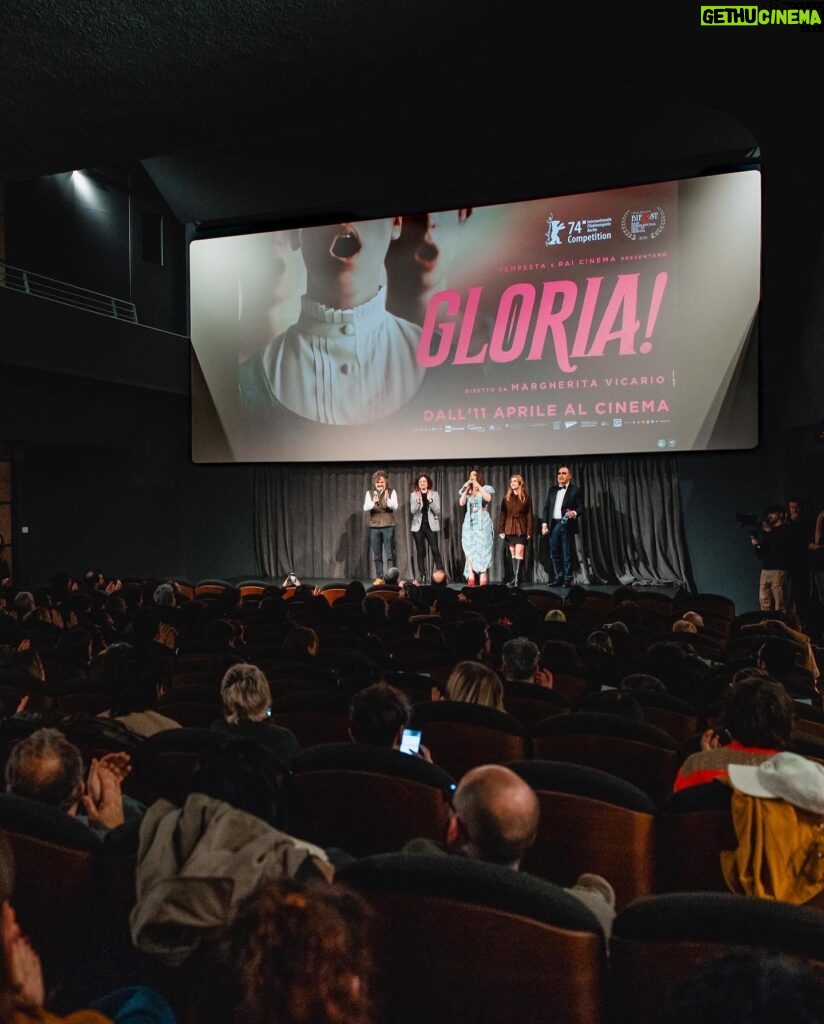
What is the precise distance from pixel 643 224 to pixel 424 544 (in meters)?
4.34

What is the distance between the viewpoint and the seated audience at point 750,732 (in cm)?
227

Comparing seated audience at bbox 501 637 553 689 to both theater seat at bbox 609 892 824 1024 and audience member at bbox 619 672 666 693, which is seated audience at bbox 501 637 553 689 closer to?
audience member at bbox 619 672 666 693

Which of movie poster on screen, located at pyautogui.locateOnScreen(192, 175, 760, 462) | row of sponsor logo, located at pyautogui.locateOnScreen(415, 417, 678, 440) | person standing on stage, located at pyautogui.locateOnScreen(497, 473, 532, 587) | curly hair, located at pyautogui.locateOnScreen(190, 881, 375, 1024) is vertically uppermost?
movie poster on screen, located at pyautogui.locateOnScreen(192, 175, 760, 462)

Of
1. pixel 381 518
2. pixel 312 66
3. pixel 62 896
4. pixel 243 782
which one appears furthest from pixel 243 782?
pixel 381 518

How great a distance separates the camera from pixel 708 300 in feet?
28.0

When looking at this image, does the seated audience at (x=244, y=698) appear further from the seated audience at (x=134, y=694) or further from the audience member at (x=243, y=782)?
the audience member at (x=243, y=782)

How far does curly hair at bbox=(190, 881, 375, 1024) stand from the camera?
82 centimetres

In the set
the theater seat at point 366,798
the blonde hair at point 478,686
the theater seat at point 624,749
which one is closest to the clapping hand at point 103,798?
the theater seat at point 366,798

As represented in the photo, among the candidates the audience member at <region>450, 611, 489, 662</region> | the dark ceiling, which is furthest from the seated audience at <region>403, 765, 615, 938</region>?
the dark ceiling

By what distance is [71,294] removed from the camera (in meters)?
11.8

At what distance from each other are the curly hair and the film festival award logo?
8732 millimetres

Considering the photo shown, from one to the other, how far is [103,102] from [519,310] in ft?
18.1

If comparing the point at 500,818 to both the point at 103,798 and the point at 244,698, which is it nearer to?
the point at 103,798

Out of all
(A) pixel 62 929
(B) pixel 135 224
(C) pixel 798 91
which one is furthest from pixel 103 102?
(B) pixel 135 224
